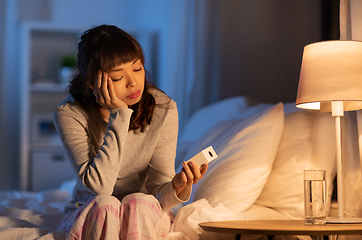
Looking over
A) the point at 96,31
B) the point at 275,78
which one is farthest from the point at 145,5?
the point at 96,31

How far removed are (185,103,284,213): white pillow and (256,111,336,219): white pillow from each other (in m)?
0.04

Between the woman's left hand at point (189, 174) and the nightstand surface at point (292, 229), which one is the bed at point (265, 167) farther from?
Result: the nightstand surface at point (292, 229)

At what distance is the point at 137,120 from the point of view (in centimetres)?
125

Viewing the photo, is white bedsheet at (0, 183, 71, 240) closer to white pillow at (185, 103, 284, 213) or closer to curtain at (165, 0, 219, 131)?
white pillow at (185, 103, 284, 213)

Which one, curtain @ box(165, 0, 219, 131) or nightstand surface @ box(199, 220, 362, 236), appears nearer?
nightstand surface @ box(199, 220, 362, 236)

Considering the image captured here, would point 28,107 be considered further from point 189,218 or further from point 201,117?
point 189,218

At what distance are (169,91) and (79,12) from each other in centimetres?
127

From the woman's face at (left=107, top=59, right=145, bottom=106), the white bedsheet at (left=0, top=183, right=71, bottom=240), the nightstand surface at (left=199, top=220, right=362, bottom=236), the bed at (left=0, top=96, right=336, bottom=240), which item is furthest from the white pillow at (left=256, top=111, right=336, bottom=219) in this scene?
the white bedsheet at (left=0, top=183, right=71, bottom=240)

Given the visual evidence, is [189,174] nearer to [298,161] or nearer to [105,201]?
[105,201]

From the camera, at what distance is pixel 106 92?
1137mm

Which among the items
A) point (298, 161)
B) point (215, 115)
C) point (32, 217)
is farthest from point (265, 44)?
point (32, 217)

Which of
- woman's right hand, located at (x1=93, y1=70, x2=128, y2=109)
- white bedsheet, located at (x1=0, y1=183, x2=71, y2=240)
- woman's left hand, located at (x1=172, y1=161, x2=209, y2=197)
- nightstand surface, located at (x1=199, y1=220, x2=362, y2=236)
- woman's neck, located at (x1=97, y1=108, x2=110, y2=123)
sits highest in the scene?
woman's right hand, located at (x1=93, y1=70, x2=128, y2=109)

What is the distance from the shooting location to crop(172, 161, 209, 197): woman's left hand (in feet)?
3.34

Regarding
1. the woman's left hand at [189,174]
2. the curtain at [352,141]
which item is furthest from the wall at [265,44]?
the woman's left hand at [189,174]
